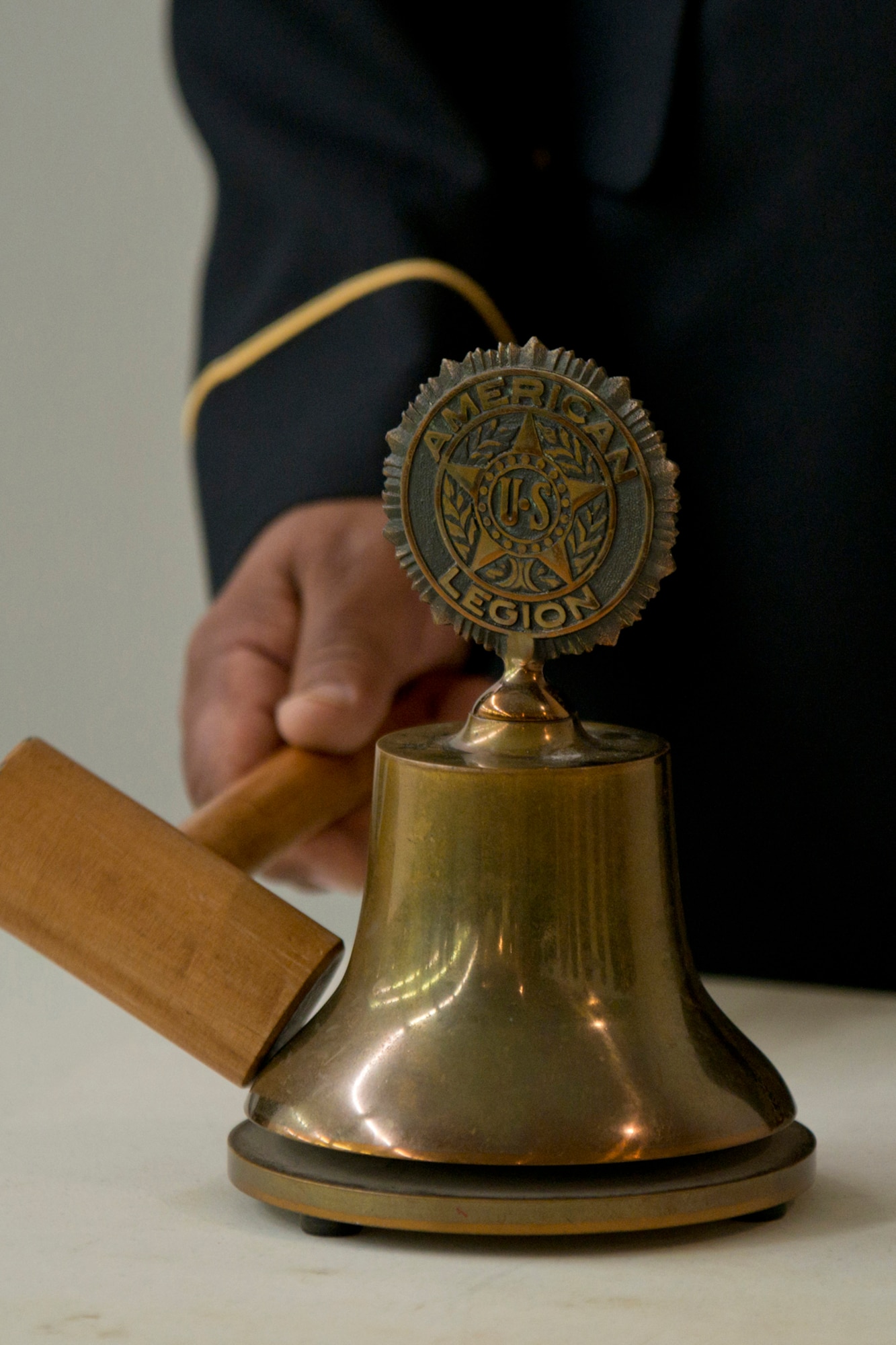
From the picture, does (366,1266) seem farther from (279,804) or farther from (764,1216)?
(279,804)

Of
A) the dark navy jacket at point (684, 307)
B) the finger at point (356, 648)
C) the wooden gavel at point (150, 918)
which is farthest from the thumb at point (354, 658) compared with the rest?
the wooden gavel at point (150, 918)

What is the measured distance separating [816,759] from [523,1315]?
72cm

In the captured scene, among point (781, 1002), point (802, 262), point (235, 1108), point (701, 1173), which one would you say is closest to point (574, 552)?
point (701, 1173)

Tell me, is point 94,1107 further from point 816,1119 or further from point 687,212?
point 687,212

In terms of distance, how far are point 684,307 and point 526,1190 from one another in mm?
754

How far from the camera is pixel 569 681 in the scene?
1270 millimetres

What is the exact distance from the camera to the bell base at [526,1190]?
56 cm

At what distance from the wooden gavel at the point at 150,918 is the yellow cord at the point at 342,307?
592 millimetres

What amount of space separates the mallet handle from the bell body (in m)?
0.13

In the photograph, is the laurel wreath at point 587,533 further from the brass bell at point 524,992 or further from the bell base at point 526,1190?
the bell base at point 526,1190

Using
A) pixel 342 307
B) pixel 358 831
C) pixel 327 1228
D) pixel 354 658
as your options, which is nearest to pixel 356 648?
pixel 354 658

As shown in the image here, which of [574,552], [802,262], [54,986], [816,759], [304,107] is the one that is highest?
[304,107]

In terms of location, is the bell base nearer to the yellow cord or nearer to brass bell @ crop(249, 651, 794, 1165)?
brass bell @ crop(249, 651, 794, 1165)

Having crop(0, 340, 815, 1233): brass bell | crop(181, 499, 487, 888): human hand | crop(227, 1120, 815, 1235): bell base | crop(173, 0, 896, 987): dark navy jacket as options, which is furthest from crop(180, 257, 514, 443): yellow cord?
crop(227, 1120, 815, 1235): bell base
